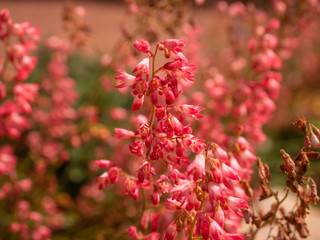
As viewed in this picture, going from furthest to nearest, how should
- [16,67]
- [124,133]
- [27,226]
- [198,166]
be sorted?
[27,226]
[16,67]
[124,133]
[198,166]

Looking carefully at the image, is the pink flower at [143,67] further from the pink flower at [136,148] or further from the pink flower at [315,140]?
the pink flower at [315,140]

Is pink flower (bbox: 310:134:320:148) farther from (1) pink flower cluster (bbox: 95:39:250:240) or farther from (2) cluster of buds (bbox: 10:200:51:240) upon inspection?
(2) cluster of buds (bbox: 10:200:51:240)

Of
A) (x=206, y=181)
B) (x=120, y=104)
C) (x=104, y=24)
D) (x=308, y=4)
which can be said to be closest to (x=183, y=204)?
(x=206, y=181)

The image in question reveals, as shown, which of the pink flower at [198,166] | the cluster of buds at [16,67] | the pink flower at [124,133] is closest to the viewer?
the pink flower at [198,166]

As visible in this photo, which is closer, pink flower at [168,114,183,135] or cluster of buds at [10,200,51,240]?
pink flower at [168,114,183,135]

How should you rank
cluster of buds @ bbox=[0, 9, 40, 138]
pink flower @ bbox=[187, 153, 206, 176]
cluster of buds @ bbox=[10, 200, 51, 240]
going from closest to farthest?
pink flower @ bbox=[187, 153, 206, 176] → cluster of buds @ bbox=[0, 9, 40, 138] → cluster of buds @ bbox=[10, 200, 51, 240]

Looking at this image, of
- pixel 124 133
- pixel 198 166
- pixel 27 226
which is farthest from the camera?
pixel 27 226

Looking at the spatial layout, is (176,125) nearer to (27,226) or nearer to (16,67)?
(16,67)

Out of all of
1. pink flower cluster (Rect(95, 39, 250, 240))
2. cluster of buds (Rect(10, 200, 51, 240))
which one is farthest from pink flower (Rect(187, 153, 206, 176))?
cluster of buds (Rect(10, 200, 51, 240))

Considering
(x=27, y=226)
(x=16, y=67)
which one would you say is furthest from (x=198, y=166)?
(x=27, y=226)

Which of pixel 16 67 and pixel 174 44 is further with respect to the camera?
pixel 16 67

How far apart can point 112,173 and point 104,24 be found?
5.26m

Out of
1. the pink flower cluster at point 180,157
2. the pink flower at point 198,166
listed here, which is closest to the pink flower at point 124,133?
the pink flower cluster at point 180,157

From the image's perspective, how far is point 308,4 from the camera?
1.40 m
